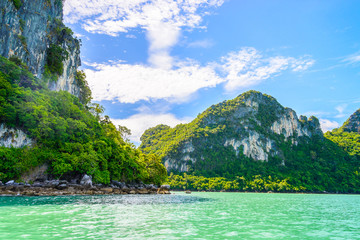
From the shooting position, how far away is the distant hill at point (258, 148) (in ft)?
338

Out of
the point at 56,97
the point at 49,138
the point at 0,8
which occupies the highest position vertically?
the point at 0,8

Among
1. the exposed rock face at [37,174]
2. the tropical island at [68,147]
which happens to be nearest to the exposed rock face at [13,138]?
the tropical island at [68,147]

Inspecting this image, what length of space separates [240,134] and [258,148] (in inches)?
456

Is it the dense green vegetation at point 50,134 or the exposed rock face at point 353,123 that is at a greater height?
the exposed rock face at point 353,123

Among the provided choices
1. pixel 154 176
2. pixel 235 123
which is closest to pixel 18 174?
pixel 154 176

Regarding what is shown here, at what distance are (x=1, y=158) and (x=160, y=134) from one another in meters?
138

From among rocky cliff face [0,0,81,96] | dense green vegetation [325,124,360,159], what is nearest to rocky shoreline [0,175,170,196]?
rocky cliff face [0,0,81,96]

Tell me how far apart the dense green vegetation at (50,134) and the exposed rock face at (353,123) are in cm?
14873

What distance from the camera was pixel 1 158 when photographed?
2622cm

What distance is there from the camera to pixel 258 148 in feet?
406

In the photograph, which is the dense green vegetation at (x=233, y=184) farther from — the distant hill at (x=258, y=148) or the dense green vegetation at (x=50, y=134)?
the dense green vegetation at (x=50, y=134)

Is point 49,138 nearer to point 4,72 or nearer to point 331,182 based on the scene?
point 4,72

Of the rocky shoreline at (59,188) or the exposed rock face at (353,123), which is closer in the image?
the rocky shoreline at (59,188)

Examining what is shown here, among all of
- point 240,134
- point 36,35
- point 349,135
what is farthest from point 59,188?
point 349,135
